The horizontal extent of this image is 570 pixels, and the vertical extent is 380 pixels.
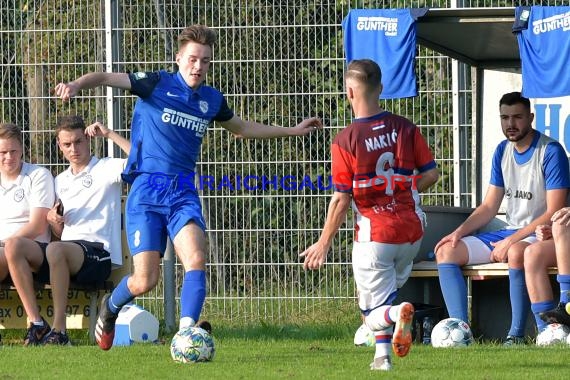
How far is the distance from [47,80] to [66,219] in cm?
197

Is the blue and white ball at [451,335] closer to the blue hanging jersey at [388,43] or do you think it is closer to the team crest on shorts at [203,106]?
the blue hanging jersey at [388,43]

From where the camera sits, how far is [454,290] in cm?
943

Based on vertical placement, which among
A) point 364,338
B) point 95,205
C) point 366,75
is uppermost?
point 366,75

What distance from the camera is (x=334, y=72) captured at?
11.4 metres

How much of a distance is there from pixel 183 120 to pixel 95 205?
7.49 feet

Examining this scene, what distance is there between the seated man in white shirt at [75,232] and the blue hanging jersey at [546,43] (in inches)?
138

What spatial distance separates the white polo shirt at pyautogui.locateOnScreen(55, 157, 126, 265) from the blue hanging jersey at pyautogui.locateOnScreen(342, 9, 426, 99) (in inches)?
87.0

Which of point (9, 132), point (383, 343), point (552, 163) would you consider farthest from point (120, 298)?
point (552, 163)

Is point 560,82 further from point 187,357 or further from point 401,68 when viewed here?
point 187,357

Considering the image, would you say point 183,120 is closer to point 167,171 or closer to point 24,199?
point 167,171

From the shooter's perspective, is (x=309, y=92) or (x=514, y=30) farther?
(x=309, y=92)

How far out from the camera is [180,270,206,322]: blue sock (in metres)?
7.82

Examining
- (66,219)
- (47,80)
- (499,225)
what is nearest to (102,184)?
(66,219)

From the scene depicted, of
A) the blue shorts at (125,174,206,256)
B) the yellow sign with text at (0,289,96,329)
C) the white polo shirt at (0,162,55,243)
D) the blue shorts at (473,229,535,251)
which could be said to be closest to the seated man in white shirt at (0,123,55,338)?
the white polo shirt at (0,162,55,243)
